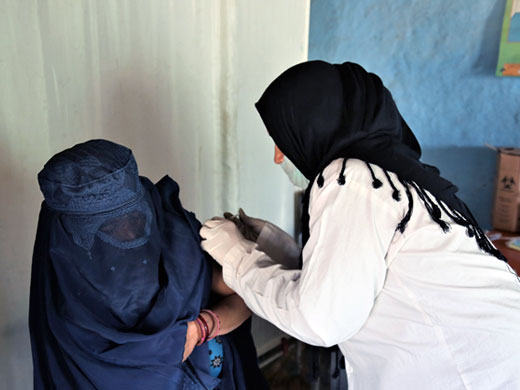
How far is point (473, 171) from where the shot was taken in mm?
2211

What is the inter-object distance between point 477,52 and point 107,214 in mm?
1880

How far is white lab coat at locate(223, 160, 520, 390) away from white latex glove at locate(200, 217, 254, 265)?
0.42 ft

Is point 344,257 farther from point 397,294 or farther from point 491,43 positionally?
point 491,43

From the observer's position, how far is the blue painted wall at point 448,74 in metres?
2.08

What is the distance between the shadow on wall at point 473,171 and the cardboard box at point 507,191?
20 centimetres

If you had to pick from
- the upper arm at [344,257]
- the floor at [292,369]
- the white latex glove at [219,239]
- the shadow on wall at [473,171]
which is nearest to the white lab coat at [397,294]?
the upper arm at [344,257]

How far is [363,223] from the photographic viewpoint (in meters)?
0.90

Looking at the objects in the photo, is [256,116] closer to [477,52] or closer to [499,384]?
[477,52]

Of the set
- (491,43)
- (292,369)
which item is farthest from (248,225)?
(491,43)

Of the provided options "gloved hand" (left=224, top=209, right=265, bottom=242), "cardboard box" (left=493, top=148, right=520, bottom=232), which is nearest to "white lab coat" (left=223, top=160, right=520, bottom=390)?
"gloved hand" (left=224, top=209, right=265, bottom=242)

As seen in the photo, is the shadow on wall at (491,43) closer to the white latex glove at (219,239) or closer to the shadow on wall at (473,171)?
the shadow on wall at (473,171)

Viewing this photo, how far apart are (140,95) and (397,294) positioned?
105cm

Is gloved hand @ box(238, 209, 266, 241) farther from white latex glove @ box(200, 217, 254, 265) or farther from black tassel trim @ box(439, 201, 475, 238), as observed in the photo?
black tassel trim @ box(439, 201, 475, 238)

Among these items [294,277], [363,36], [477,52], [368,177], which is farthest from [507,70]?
[294,277]
